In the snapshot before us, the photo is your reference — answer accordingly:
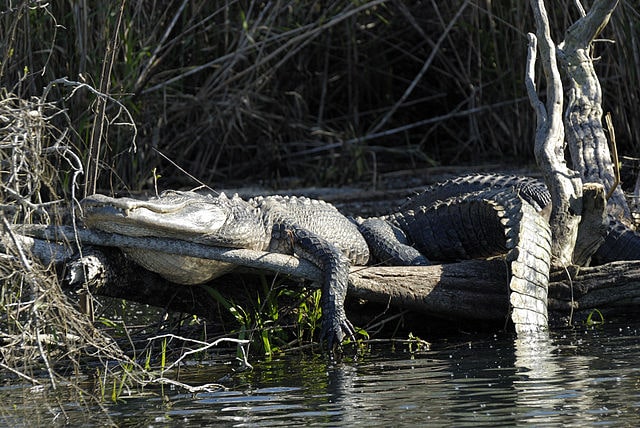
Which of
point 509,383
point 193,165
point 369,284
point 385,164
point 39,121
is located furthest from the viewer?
point 385,164

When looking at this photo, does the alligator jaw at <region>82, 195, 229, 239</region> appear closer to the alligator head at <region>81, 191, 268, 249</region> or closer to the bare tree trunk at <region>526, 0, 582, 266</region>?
the alligator head at <region>81, 191, 268, 249</region>

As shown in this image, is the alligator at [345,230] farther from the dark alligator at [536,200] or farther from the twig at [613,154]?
the twig at [613,154]

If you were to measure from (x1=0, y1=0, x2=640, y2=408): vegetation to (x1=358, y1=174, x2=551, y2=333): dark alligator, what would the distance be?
7.39 ft

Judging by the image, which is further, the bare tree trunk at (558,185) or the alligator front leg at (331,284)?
the bare tree trunk at (558,185)

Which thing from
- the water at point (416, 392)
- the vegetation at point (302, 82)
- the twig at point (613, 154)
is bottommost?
the water at point (416, 392)

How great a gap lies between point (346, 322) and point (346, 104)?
6091 millimetres

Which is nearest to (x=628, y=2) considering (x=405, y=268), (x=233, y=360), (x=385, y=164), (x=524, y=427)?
(x=385, y=164)

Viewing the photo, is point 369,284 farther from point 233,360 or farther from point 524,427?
point 524,427

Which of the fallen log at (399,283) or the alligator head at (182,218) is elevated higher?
the alligator head at (182,218)

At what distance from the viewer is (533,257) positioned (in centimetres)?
544

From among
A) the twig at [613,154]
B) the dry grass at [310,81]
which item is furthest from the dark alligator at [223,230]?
the dry grass at [310,81]

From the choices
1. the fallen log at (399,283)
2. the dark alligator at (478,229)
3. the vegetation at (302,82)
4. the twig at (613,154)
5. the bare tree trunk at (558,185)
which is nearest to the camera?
the fallen log at (399,283)

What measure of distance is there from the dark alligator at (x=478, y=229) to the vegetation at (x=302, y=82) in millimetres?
2254

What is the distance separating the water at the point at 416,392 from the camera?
363cm
